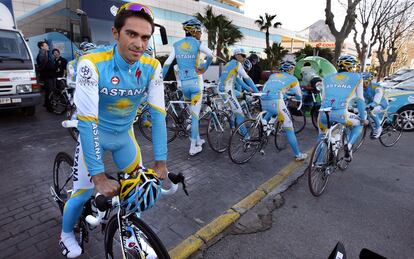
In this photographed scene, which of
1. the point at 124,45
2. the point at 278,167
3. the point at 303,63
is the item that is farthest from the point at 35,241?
the point at 303,63

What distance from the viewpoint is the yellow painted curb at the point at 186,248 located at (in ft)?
8.93

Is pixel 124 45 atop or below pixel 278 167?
atop

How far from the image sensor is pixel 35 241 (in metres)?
2.80

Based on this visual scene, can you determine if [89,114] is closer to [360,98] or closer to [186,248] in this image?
[186,248]

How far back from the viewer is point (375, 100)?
6.00 meters

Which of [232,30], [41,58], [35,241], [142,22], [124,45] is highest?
[232,30]

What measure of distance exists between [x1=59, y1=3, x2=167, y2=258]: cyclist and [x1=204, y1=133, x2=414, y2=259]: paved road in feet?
4.64

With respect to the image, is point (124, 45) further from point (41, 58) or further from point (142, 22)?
point (41, 58)

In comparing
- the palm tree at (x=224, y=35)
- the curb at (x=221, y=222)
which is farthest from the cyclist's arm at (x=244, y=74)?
the palm tree at (x=224, y=35)

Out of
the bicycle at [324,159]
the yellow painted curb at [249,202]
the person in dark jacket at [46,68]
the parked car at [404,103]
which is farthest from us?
the person in dark jacket at [46,68]

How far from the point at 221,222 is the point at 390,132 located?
19.6 feet

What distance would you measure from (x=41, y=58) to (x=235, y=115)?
276 inches

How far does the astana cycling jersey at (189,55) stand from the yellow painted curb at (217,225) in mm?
2949

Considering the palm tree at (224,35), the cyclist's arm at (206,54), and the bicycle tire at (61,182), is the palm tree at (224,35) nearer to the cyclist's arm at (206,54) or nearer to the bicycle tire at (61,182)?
the cyclist's arm at (206,54)
